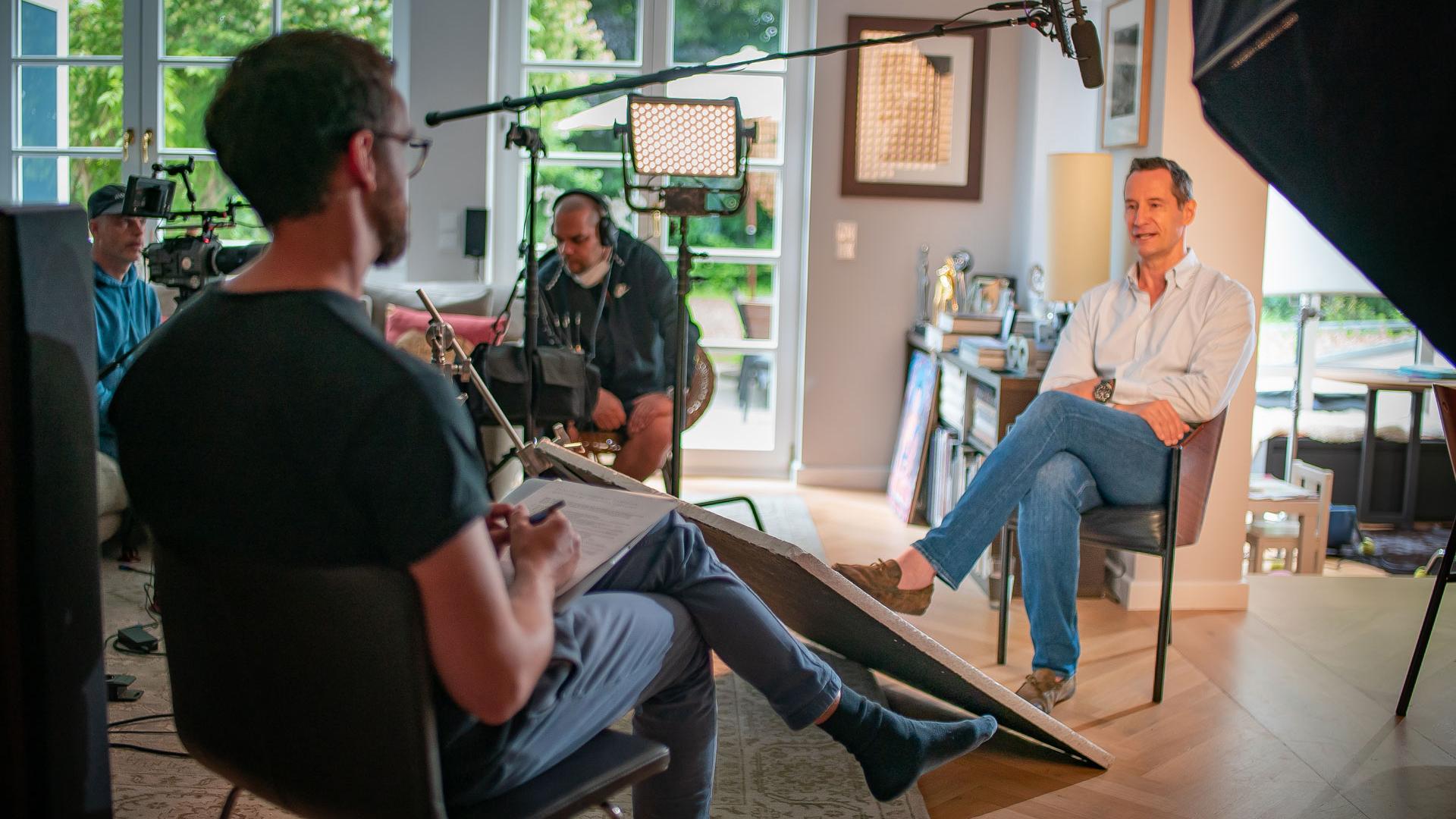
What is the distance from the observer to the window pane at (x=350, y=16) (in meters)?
5.06

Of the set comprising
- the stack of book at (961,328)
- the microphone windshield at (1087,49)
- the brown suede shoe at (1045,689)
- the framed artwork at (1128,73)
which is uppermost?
the framed artwork at (1128,73)

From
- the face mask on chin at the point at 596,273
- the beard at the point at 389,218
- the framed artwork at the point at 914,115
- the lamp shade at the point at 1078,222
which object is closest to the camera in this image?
the beard at the point at 389,218

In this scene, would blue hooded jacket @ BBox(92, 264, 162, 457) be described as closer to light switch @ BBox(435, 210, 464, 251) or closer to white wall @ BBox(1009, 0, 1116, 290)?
light switch @ BBox(435, 210, 464, 251)

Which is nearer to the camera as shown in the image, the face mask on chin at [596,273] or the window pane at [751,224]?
the face mask on chin at [596,273]

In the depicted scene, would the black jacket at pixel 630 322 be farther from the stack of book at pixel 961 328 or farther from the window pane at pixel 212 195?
the window pane at pixel 212 195

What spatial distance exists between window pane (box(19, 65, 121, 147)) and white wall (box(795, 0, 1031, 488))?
309 centimetres

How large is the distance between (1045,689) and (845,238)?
2.68 m

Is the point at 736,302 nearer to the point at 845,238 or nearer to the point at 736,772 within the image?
the point at 845,238

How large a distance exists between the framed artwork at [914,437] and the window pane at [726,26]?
149cm

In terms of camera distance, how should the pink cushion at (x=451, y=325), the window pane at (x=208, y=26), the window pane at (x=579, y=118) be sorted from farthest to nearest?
1. the window pane at (x=208, y=26)
2. the window pane at (x=579, y=118)
3. the pink cushion at (x=451, y=325)

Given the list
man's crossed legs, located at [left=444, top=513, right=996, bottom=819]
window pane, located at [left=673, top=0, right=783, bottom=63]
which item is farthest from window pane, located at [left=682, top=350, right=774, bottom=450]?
man's crossed legs, located at [left=444, top=513, right=996, bottom=819]

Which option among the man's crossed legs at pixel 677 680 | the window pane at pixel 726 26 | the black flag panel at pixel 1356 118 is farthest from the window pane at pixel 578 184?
the black flag panel at pixel 1356 118

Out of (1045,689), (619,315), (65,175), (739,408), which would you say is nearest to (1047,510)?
(1045,689)

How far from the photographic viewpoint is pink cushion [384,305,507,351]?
4.33m
